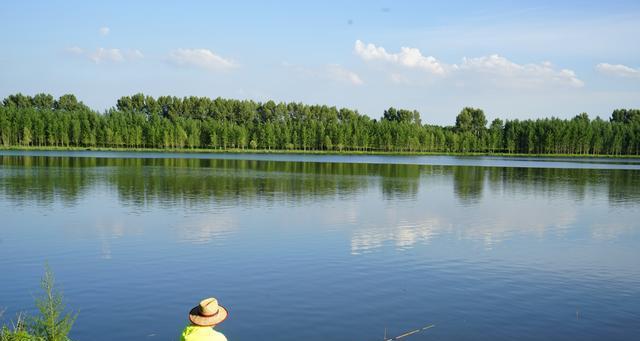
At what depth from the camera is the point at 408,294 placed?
44.9 ft

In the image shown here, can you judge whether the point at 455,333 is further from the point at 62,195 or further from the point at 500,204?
the point at 62,195

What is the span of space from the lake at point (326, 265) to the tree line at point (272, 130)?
101338 millimetres

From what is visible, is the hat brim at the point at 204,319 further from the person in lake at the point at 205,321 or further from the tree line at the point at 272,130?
the tree line at the point at 272,130

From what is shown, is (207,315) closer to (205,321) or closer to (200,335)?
(205,321)

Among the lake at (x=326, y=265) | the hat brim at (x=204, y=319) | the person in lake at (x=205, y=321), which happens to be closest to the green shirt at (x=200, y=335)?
the person in lake at (x=205, y=321)

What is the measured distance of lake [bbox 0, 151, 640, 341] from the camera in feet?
38.2

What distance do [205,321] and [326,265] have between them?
1029 cm

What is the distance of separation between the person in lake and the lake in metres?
4.41

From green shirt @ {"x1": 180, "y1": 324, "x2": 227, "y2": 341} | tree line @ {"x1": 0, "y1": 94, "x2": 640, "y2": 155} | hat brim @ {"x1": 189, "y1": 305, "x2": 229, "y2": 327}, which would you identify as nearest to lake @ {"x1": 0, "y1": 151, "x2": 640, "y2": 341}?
green shirt @ {"x1": 180, "y1": 324, "x2": 227, "y2": 341}

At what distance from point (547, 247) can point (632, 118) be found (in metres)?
198

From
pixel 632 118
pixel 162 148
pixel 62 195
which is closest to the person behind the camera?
pixel 62 195

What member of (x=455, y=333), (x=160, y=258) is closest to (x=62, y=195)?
(x=160, y=258)

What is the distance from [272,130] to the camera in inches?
5694

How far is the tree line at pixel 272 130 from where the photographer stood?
12588 centimetres
